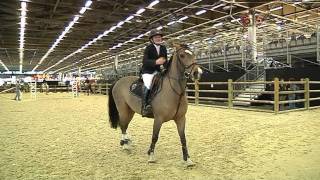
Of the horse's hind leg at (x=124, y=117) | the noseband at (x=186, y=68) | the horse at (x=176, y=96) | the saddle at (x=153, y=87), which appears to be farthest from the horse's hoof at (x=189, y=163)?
the horse's hind leg at (x=124, y=117)

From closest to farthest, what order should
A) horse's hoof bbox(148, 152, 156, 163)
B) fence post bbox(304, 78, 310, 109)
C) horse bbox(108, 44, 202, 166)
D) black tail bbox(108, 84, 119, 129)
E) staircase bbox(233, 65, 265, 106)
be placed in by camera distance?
horse bbox(108, 44, 202, 166)
horse's hoof bbox(148, 152, 156, 163)
black tail bbox(108, 84, 119, 129)
fence post bbox(304, 78, 310, 109)
staircase bbox(233, 65, 265, 106)

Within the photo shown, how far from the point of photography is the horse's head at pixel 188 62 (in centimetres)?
409

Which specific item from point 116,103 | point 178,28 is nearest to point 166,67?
point 116,103

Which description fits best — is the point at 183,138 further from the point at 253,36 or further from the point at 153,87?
the point at 253,36

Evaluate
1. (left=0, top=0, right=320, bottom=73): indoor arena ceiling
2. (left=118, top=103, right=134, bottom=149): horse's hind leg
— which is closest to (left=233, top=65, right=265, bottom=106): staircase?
(left=0, top=0, right=320, bottom=73): indoor arena ceiling

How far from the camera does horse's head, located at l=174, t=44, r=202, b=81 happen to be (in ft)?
13.4

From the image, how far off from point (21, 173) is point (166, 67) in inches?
98.3

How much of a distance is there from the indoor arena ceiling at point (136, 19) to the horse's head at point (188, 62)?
12892 mm

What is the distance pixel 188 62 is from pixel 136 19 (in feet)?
57.8

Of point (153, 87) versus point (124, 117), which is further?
point (124, 117)

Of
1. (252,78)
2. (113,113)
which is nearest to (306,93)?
(252,78)

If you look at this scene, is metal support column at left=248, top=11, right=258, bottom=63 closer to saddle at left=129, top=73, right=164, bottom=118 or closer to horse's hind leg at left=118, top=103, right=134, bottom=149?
horse's hind leg at left=118, top=103, right=134, bottom=149

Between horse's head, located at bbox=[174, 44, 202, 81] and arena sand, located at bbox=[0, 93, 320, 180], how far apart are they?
129 cm

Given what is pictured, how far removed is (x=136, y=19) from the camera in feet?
69.5
